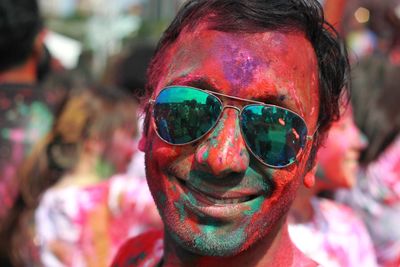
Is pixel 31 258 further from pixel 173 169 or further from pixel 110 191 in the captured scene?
pixel 173 169

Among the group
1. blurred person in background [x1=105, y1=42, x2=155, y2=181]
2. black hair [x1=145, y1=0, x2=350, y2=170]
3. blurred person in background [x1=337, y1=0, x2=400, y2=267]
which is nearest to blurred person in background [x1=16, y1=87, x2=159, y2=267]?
blurred person in background [x1=105, y1=42, x2=155, y2=181]

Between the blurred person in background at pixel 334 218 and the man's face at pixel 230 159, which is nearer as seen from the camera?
the man's face at pixel 230 159

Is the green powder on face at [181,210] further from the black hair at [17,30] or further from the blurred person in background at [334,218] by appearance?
the black hair at [17,30]

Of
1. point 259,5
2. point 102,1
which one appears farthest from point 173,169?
point 102,1

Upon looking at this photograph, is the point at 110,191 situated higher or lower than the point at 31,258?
higher

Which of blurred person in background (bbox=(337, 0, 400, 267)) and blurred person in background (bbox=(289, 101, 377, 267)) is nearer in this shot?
blurred person in background (bbox=(289, 101, 377, 267))

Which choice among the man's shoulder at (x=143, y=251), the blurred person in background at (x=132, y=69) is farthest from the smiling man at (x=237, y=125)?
the blurred person in background at (x=132, y=69)

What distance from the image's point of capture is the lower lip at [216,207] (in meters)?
1.72

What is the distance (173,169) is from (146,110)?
282 millimetres

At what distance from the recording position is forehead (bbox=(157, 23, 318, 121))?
174 centimetres

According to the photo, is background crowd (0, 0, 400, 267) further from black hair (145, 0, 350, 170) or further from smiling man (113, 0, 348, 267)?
smiling man (113, 0, 348, 267)

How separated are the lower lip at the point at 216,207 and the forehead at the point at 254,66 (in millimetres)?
243

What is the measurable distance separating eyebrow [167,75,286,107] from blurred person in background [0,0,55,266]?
1.80m

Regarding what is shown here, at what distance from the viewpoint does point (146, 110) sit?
200 cm
